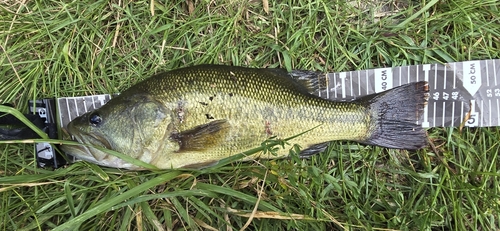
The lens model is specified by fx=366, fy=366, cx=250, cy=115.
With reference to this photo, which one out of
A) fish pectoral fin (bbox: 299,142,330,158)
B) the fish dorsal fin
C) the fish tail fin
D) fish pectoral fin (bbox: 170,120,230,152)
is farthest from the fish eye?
the fish tail fin

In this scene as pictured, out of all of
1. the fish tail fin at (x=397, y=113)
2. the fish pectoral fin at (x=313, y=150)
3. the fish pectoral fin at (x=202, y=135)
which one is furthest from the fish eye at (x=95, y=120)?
the fish tail fin at (x=397, y=113)

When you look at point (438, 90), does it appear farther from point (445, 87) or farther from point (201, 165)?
point (201, 165)

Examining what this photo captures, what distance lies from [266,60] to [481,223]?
7.28 feet

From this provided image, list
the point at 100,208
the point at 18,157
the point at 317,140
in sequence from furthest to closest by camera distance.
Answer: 1. the point at 18,157
2. the point at 317,140
3. the point at 100,208

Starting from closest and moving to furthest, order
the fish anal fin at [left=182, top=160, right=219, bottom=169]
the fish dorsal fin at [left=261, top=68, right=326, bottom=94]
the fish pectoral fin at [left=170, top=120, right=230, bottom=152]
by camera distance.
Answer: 1. the fish pectoral fin at [left=170, top=120, right=230, bottom=152]
2. the fish anal fin at [left=182, top=160, right=219, bottom=169]
3. the fish dorsal fin at [left=261, top=68, right=326, bottom=94]

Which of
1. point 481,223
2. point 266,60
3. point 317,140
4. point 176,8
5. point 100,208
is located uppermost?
point 176,8

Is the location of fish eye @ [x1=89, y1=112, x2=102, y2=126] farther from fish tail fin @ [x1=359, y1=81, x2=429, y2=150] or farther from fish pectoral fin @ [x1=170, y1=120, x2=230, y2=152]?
fish tail fin @ [x1=359, y1=81, x2=429, y2=150]

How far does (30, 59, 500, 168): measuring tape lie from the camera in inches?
119

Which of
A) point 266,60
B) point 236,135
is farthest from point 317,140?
point 266,60

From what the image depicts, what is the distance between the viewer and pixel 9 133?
9.61ft

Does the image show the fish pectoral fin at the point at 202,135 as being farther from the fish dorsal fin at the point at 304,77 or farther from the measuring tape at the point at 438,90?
the measuring tape at the point at 438,90

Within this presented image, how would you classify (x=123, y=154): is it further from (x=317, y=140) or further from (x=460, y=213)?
(x=460, y=213)

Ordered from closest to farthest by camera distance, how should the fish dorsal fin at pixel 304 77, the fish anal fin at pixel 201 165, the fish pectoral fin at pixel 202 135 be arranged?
1. the fish pectoral fin at pixel 202 135
2. the fish anal fin at pixel 201 165
3. the fish dorsal fin at pixel 304 77

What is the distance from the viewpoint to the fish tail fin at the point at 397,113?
289 cm
